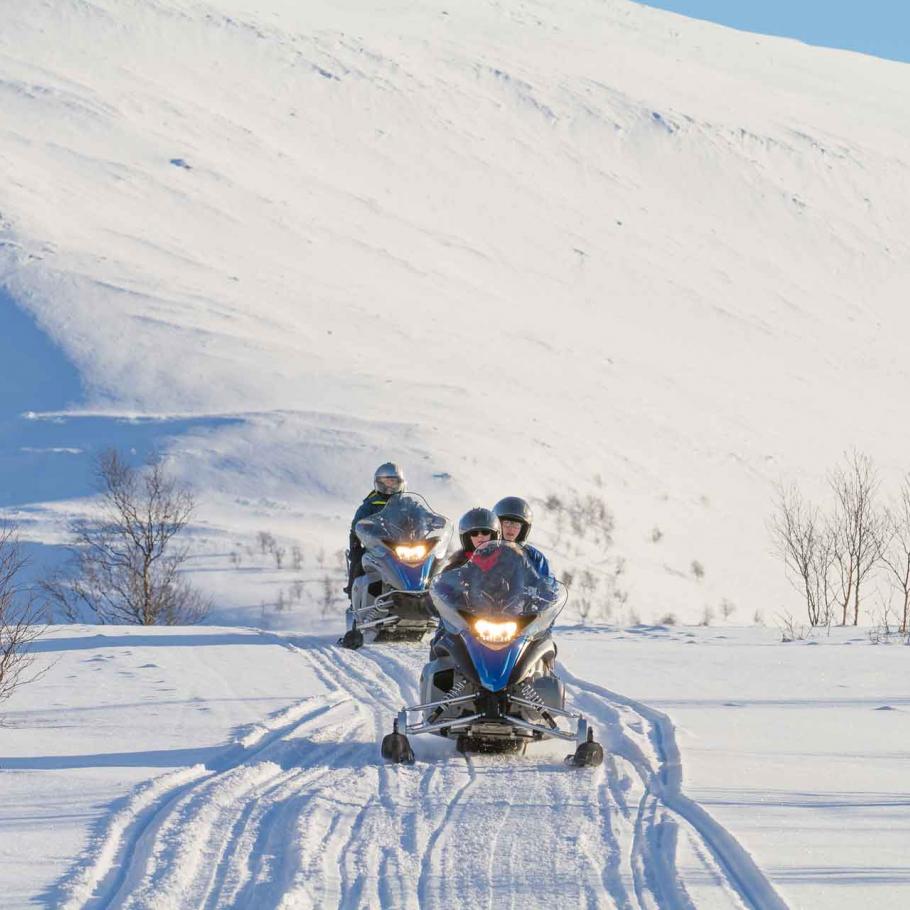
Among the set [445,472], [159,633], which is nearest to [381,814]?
[159,633]

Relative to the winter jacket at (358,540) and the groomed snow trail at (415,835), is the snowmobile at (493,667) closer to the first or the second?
the groomed snow trail at (415,835)

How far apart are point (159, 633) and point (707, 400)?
57852 millimetres

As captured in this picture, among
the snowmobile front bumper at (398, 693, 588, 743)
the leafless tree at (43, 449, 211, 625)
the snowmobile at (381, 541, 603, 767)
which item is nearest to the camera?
the snowmobile front bumper at (398, 693, 588, 743)

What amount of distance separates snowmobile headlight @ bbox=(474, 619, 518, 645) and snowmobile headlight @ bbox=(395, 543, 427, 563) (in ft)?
22.4

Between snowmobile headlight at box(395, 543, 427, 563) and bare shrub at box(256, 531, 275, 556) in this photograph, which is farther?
bare shrub at box(256, 531, 275, 556)

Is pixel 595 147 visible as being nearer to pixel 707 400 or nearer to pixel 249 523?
pixel 707 400

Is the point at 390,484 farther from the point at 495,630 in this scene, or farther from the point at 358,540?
the point at 495,630

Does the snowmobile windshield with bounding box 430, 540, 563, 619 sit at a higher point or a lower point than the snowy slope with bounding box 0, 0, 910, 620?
lower

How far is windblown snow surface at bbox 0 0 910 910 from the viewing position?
712 centimetres

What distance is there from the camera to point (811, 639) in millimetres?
18156

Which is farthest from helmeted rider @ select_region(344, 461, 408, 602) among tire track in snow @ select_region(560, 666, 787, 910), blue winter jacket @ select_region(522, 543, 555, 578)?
blue winter jacket @ select_region(522, 543, 555, 578)

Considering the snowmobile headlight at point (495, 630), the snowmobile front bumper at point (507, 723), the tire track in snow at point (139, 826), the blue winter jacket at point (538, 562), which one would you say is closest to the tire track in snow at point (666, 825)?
the snowmobile front bumper at point (507, 723)

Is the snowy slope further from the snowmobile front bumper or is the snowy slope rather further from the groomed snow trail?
the groomed snow trail

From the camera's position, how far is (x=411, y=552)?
53.0 ft
